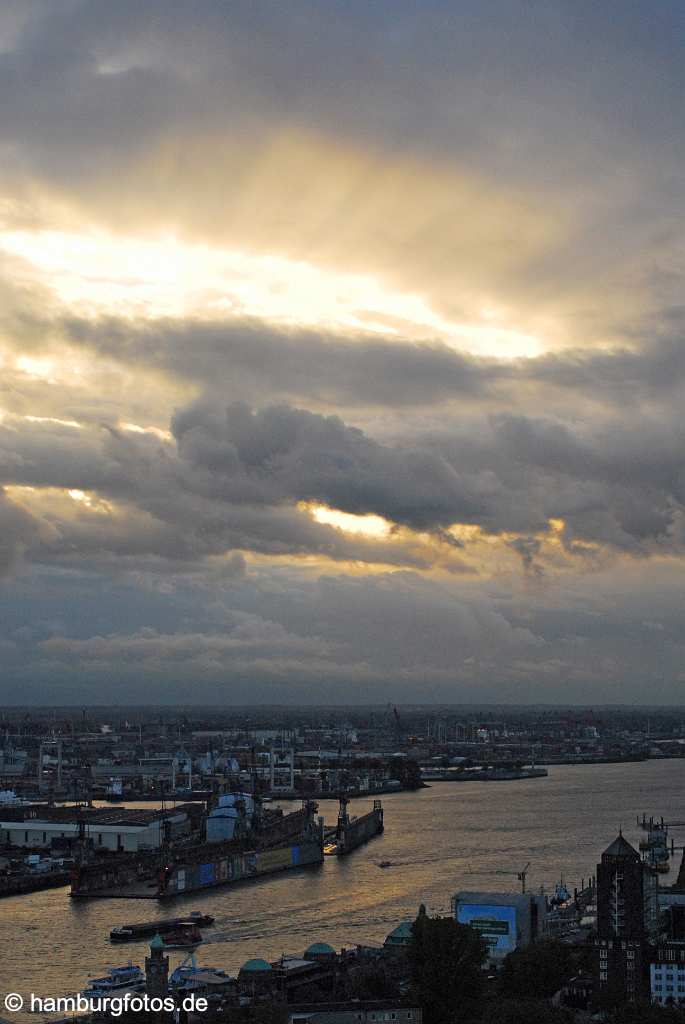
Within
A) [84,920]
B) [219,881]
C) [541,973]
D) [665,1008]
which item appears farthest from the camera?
[219,881]

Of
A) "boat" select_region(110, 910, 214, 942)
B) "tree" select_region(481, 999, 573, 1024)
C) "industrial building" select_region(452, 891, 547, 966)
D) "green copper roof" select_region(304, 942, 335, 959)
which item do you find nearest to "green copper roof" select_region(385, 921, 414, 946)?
"green copper roof" select_region(304, 942, 335, 959)

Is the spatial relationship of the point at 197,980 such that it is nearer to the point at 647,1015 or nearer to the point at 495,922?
the point at 495,922

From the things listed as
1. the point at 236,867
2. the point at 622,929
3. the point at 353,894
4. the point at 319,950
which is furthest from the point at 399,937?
the point at 236,867

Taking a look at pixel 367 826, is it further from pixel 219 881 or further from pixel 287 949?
pixel 287 949

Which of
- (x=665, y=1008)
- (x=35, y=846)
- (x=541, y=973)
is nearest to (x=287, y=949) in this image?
(x=541, y=973)

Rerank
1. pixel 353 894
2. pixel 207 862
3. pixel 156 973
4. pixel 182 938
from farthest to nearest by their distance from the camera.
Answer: pixel 207 862, pixel 353 894, pixel 182 938, pixel 156 973

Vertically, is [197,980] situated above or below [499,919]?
below

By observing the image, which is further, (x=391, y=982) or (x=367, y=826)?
(x=367, y=826)
